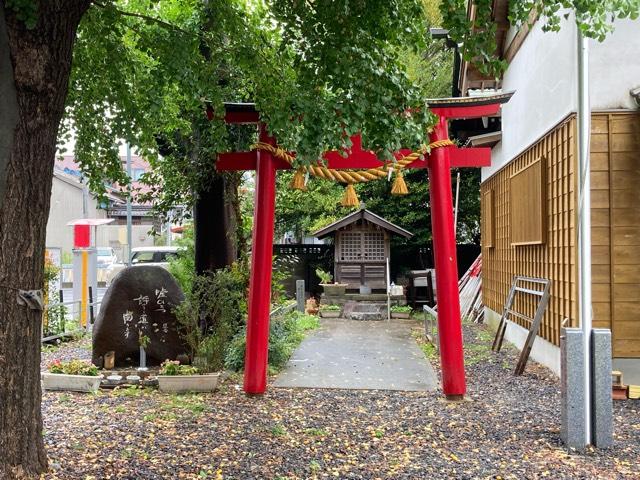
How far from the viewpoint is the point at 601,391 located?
4.98 meters

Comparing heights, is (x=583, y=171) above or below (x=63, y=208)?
below

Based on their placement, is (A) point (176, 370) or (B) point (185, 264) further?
(B) point (185, 264)

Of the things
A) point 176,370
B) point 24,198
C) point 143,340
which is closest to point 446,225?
point 176,370

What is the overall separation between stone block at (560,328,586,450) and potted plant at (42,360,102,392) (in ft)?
17.6

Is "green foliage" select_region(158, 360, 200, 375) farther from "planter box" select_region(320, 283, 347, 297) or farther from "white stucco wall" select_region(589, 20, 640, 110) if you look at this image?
"planter box" select_region(320, 283, 347, 297)

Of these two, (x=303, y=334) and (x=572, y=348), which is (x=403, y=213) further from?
(x=572, y=348)

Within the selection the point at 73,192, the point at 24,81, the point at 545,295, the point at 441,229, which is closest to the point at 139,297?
the point at 441,229

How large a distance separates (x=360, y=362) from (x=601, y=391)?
4938 mm

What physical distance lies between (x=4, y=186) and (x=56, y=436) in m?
2.54

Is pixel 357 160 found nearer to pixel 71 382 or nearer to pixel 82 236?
pixel 71 382

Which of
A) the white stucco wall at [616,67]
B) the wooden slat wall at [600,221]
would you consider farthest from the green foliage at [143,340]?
the white stucco wall at [616,67]

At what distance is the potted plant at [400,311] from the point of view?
53.7 ft

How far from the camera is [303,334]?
41.7 ft

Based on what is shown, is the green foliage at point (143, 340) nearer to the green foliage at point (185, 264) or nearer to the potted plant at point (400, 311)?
the green foliage at point (185, 264)
